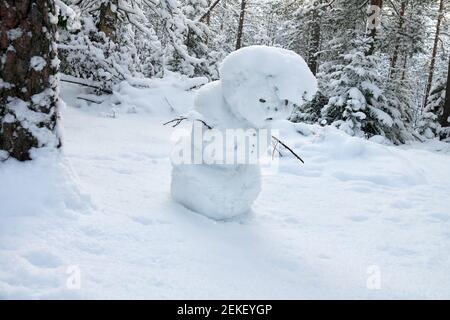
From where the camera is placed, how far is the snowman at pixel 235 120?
3.09 meters

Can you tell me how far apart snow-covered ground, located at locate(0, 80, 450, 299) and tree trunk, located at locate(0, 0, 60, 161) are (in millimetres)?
192

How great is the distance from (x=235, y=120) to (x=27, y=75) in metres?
1.69

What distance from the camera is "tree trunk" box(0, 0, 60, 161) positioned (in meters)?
2.70

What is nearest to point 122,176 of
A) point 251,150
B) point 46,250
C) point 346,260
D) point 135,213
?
point 135,213

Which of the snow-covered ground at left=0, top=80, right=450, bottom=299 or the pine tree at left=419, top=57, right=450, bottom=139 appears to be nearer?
the snow-covered ground at left=0, top=80, right=450, bottom=299

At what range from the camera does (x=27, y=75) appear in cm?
282

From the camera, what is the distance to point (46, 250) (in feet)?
7.73

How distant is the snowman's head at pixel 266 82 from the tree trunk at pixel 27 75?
143 centimetres
